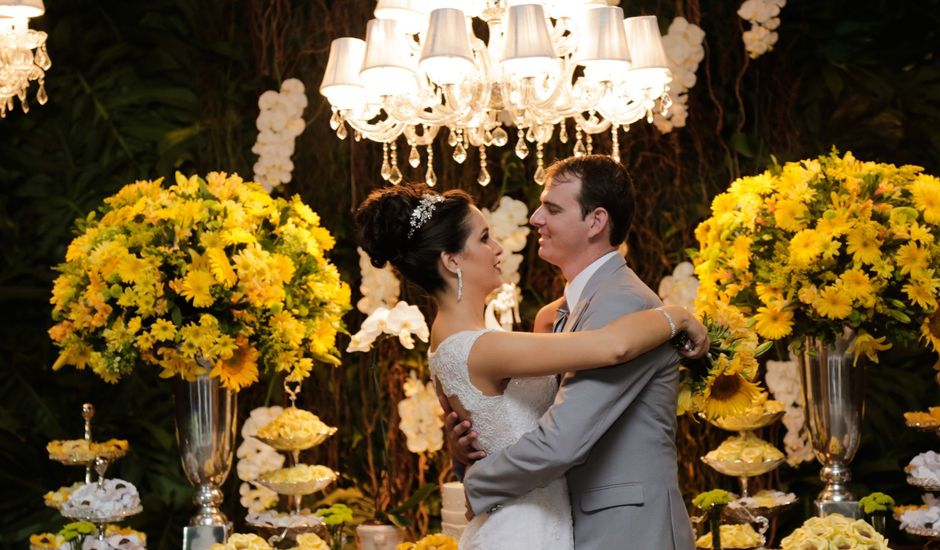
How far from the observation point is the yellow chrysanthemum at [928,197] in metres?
3.66

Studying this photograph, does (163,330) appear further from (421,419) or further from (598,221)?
(598,221)

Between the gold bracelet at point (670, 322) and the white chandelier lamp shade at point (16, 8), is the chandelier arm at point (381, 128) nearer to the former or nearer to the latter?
the white chandelier lamp shade at point (16, 8)

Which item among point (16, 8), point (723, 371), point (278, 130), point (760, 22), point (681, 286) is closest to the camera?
point (723, 371)

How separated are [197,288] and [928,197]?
2.28 metres

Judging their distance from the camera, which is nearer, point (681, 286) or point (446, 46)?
point (446, 46)

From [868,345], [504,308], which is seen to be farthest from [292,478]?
[868,345]

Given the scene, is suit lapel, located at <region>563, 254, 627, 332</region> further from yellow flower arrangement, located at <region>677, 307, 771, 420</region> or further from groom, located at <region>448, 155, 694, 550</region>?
yellow flower arrangement, located at <region>677, 307, 771, 420</region>

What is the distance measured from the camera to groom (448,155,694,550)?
2.74 metres

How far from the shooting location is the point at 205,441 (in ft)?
13.0

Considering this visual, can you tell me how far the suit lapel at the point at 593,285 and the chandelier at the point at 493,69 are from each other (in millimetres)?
711

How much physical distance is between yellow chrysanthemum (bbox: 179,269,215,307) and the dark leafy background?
4.22 ft

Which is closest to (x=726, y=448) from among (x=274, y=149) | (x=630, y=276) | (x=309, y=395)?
(x=630, y=276)

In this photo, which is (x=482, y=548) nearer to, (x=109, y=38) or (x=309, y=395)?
(x=309, y=395)

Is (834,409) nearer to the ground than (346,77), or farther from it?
nearer to the ground
